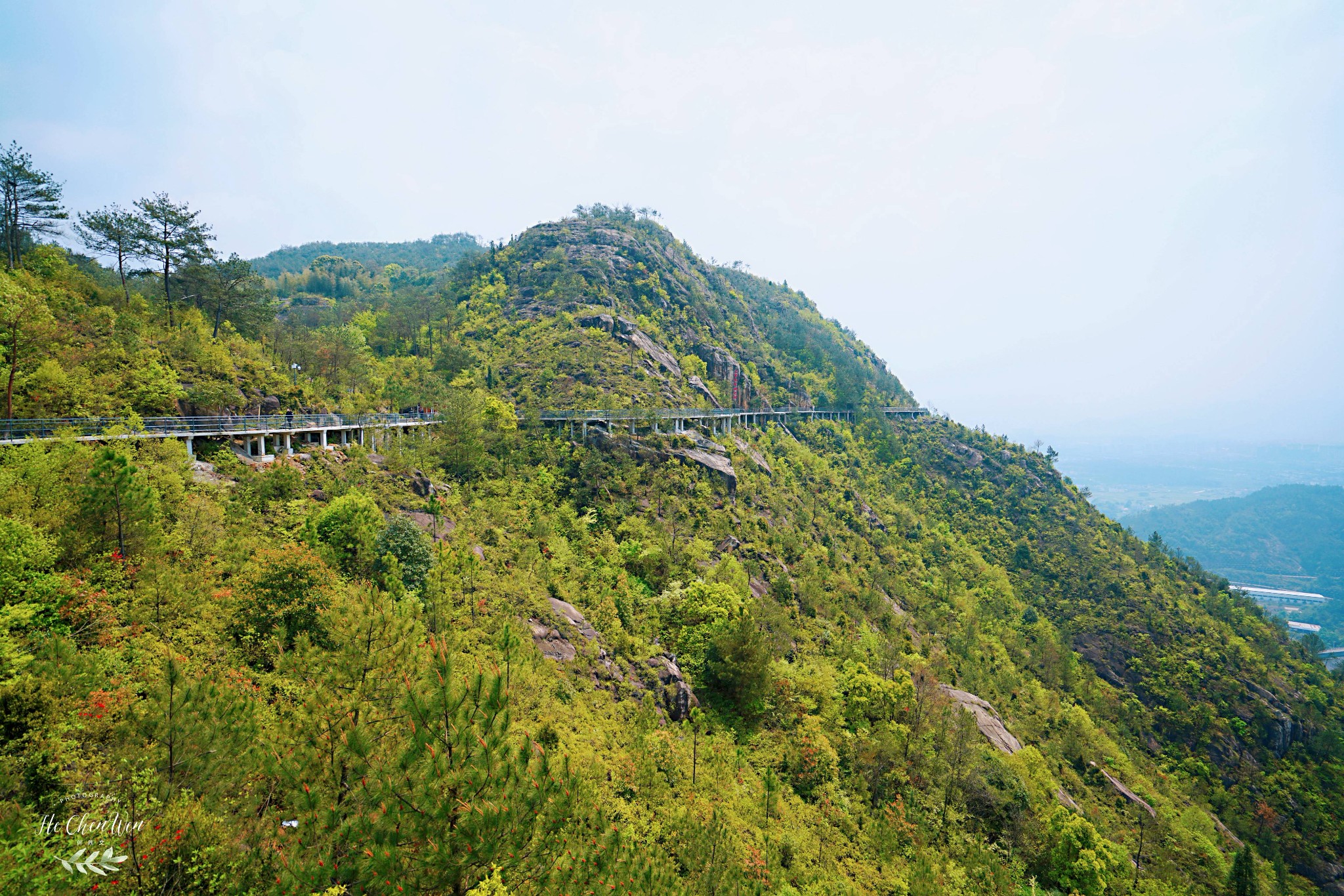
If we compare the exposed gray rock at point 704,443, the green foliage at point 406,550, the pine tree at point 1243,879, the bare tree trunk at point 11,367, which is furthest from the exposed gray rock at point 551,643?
the pine tree at point 1243,879

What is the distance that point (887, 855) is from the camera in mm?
26578

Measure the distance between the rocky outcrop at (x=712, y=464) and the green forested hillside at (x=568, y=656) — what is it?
0.68 metres

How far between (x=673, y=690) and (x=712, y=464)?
110 ft

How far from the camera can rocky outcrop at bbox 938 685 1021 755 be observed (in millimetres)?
43938

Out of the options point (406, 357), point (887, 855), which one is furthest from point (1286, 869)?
point (406, 357)

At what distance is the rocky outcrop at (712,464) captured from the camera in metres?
60.9

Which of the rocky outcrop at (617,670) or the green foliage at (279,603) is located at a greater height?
the green foliage at (279,603)

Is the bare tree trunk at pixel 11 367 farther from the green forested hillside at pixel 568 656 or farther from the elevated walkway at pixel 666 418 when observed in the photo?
the elevated walkway at pixel 666 418

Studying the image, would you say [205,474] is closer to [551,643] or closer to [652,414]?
[551,643]

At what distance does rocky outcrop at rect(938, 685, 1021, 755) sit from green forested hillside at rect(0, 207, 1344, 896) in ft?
2.19

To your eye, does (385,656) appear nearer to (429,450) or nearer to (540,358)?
(429,450)

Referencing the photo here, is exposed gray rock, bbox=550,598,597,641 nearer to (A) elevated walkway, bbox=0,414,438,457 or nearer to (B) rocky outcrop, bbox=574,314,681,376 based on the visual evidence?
(A) elevated walkway, bbox=0,414,438,457

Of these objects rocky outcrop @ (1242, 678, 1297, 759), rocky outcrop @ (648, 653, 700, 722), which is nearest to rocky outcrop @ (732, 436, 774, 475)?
rocky outcrop @ (648, 653, 700, 722)

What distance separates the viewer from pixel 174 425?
97.5 feet
